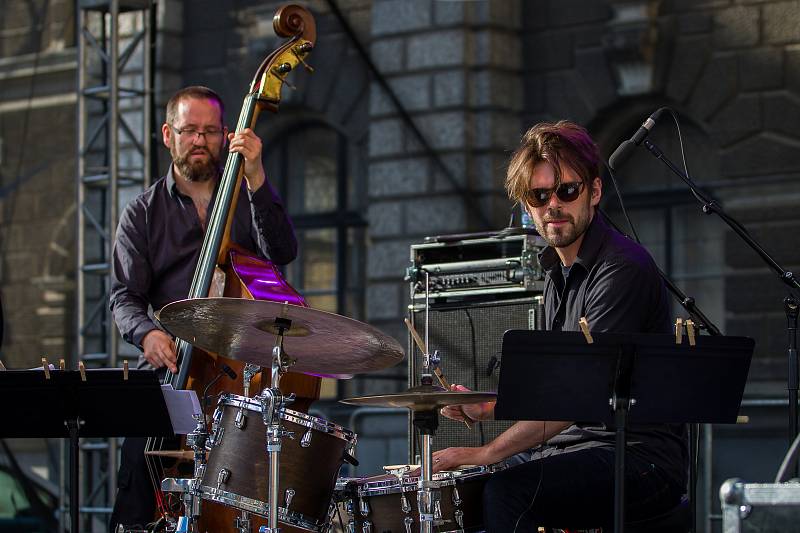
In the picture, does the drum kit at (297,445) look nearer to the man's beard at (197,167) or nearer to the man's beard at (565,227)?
the man's beard at (565,227)

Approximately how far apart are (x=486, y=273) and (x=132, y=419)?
1.90m

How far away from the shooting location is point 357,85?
11336mm

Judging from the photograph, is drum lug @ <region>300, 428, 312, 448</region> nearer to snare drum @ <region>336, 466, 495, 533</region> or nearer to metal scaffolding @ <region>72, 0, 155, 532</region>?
snare drum @ <region>336, 466, 495, 533</region>

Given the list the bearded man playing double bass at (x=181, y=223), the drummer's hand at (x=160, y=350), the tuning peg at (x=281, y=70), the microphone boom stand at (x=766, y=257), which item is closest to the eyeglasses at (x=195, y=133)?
the bearded man playing double bass at (x=181, y=223)

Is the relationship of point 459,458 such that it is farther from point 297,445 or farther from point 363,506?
point 297,445

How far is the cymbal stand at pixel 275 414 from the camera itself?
4.03 metres

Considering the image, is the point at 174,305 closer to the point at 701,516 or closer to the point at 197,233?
the point at 197,233

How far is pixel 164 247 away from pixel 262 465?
1296mm

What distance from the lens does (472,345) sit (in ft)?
18.4

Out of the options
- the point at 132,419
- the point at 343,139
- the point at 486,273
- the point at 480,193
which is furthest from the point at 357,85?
the point at 132,419

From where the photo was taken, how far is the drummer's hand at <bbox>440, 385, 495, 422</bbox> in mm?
4219

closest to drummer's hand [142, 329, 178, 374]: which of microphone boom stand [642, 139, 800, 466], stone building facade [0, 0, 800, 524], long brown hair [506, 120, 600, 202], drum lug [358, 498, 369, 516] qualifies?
drum lug [358, 498, 369, 516]

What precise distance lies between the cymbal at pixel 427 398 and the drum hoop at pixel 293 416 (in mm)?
223

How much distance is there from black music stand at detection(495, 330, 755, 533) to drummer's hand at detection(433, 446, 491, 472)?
0.57 m
